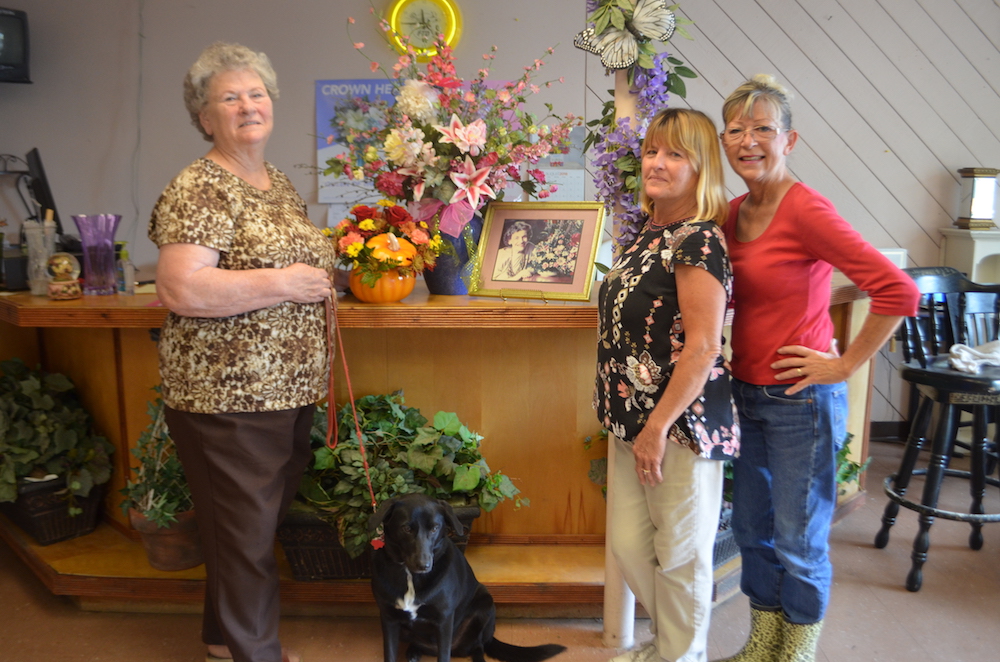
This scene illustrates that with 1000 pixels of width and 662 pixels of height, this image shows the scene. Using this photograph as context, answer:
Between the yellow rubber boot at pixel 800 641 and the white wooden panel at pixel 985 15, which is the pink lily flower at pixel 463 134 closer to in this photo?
the yellow rubber boot at pixel 800 641

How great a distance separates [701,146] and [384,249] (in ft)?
2.85

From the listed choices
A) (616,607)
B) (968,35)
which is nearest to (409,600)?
(616,607)

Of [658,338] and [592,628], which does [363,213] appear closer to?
[658,338]

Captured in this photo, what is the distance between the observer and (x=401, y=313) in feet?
6.61

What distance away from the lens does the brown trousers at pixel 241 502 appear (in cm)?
167

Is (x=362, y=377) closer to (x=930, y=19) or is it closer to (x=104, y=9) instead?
(x=104, y=9)

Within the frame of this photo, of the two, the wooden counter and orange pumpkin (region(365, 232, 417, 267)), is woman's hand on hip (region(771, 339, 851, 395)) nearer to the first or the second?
the wooden counter

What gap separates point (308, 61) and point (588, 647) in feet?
10.2

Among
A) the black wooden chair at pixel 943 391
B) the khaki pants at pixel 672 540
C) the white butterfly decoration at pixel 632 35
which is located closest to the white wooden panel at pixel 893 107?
the black wooden chair at pixel 943 391

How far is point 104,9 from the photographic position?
12.6 feet

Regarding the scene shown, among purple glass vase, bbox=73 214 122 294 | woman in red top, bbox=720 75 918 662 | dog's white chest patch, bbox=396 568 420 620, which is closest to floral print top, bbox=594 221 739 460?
woman in red top, bbox=720 75 918 662

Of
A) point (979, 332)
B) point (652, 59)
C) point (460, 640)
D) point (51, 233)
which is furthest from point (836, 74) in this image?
point (51, 233)

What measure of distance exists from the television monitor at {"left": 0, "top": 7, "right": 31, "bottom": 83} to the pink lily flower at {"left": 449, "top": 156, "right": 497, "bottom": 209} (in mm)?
2959

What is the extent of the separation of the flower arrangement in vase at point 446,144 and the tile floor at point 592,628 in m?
1.22
